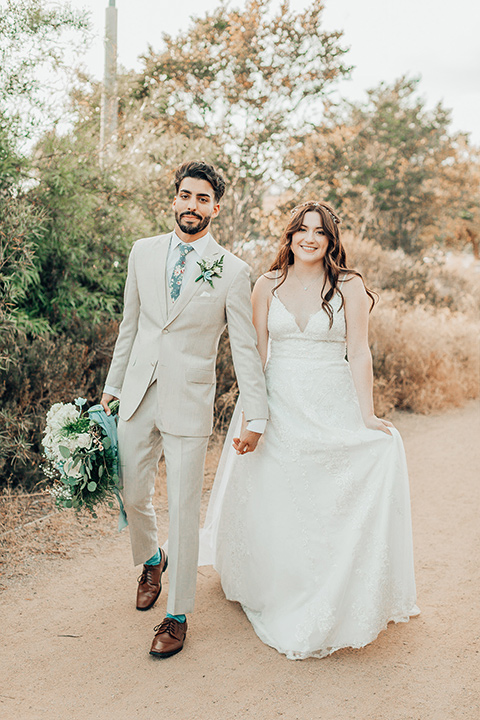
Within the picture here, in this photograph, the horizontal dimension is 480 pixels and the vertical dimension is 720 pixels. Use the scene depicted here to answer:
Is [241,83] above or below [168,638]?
above

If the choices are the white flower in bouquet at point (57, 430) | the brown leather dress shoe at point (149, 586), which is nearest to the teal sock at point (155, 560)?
the brown leather dress shoe at point (149, 586)

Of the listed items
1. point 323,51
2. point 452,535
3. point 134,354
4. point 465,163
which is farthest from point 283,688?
point 465,163

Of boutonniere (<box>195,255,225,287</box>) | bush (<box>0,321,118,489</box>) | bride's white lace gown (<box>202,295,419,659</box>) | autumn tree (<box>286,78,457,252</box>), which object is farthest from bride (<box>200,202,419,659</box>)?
autumn tree (<box>286,78,457,252</box>)

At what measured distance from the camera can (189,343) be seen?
3.03 meters

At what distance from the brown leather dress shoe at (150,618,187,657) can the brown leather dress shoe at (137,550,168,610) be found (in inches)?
14.7

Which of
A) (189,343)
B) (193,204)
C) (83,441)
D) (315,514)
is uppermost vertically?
(193,204)

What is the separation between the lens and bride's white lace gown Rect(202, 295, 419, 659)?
9.87 ft

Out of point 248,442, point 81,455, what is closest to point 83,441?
point 81,455

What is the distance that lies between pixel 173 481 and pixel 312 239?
141 centimetres

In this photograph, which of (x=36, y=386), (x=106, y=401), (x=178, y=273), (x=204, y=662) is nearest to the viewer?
(x=204, y=662)

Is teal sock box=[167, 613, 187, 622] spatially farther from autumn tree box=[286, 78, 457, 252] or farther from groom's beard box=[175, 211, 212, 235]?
autumn tree box=[286, 78, 457, 252]

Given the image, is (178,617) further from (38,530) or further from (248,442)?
(38,530)

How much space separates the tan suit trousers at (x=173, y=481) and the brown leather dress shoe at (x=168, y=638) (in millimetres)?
65

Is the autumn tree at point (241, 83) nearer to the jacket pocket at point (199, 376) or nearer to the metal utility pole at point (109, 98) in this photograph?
the metal utility pole at point (109, 98)
